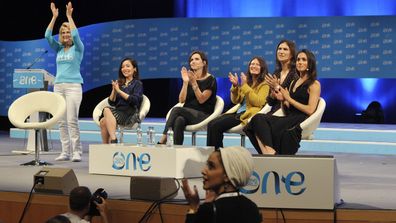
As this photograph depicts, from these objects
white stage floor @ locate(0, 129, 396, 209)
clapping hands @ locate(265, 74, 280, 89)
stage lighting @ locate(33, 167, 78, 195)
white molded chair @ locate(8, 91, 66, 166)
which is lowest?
white stage floor @ locate(0, 129, 396, 209)

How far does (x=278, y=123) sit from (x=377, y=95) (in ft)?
19.9

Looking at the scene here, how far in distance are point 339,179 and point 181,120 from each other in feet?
Answer: 5.52

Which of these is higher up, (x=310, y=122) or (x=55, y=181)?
(x=310, y=122)

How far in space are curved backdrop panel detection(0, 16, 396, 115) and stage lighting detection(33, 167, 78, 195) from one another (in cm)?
628

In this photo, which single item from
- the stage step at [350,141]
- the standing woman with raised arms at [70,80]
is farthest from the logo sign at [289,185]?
the stage step at [350,141]

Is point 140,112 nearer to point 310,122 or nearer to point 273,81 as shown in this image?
point 273,81

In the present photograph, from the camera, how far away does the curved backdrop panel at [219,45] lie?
399 inches

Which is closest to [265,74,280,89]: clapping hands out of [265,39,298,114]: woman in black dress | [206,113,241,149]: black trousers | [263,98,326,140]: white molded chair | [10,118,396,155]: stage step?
[265,39,298,114]: woman in black dress

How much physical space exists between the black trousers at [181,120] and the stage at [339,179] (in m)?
0.81

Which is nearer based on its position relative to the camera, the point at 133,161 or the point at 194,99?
the point at 133,161

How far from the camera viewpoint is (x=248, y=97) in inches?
239

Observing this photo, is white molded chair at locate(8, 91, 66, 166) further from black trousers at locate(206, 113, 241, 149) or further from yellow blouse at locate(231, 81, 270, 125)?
yellow blouse at locate(231, 81, 270, 125)

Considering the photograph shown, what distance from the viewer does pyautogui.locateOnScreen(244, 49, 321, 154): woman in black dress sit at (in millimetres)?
5391

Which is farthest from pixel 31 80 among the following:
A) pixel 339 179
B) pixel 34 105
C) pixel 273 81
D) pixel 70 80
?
pixel 339 179
